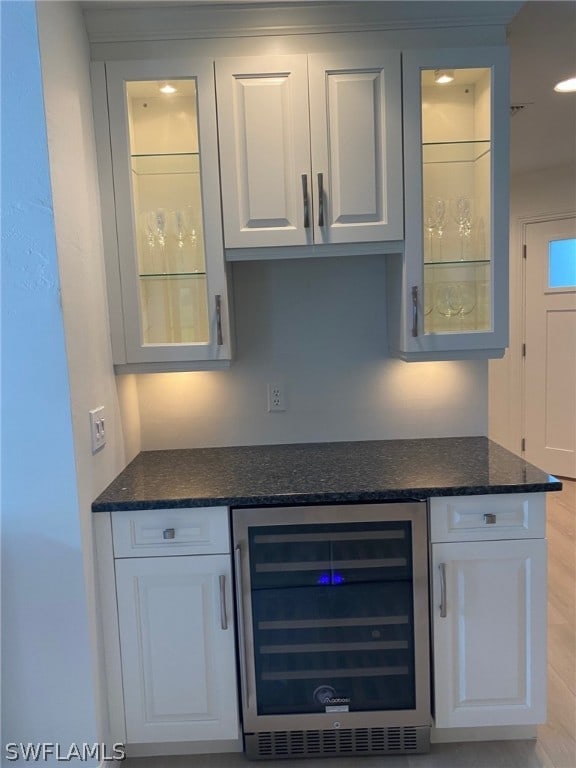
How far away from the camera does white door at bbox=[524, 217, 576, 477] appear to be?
13.4ft

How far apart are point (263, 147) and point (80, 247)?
0.71 metres

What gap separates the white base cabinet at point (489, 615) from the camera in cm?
158

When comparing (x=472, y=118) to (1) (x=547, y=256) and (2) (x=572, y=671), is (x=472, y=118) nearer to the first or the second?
(2) (x=572, y=671)

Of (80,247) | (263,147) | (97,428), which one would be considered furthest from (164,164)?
(97,428)

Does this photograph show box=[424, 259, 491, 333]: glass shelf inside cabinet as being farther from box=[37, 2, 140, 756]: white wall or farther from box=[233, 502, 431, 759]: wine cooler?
box=[37, 2, 140, 756]: white wall

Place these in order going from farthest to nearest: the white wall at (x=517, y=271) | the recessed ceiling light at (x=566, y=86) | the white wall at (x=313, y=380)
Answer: the white wall at (x=517, y=271)
the recessed ceiling light at (x=566, y=86)
the white wall at (x=313, y=380)

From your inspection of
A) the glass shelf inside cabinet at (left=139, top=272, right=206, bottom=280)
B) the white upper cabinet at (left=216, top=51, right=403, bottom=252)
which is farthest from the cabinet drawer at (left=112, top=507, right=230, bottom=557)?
the white upper cabinet at (left=216, top=51, right=403, bottom=252)

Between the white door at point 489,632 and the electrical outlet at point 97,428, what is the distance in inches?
44.3

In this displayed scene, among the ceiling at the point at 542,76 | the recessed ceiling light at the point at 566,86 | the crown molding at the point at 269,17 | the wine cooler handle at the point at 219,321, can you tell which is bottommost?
the wine cooler handle at the point at 219,321

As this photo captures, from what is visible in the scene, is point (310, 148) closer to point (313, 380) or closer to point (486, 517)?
point (313, 380)

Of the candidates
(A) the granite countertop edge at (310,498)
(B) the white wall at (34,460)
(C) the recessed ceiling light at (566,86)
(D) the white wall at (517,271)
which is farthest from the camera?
(D) the white wall at (517,271)

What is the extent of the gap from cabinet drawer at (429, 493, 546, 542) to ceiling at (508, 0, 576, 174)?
1691 millimetres

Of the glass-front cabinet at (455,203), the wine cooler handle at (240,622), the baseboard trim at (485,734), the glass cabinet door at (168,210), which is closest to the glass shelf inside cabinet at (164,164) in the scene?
the glass cabinet door at (168,210)

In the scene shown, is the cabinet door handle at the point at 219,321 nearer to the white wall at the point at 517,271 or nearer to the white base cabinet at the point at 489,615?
the white base cabinet at the point at 489,615
